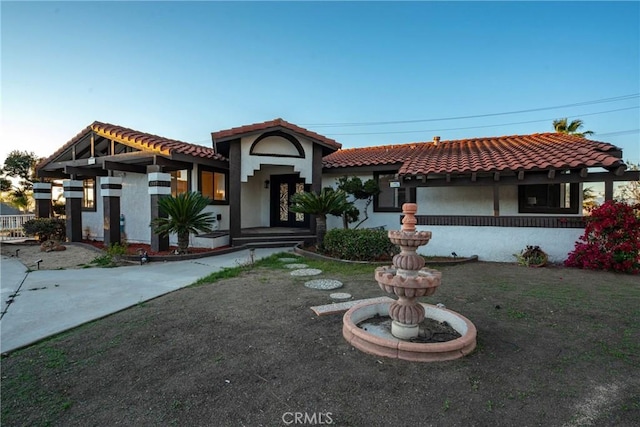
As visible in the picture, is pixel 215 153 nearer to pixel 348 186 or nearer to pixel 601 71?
pixel 348 186

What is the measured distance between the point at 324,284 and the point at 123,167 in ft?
29.2

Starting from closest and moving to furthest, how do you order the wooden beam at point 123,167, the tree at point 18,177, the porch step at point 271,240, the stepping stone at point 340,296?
the stepping stone at point 340,296 < the porch step at point 271,240 < the wooden beam at point 123,167 < the tree at point 18,177

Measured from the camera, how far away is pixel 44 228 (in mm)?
11914

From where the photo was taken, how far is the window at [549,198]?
923 centimetres

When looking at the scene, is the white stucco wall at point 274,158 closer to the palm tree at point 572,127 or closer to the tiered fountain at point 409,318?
the tiered fountain at point 409,318

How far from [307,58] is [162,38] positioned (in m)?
5.74

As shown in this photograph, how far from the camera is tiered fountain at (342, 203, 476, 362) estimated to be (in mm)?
2777

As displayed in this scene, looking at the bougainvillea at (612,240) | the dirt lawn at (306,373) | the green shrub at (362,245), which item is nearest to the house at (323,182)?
the bougainvillea at (612,240)

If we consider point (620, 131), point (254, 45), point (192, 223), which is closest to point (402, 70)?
point (254, 45)

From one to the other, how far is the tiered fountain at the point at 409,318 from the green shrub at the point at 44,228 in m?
13.9

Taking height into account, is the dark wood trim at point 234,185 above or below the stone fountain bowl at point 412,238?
above

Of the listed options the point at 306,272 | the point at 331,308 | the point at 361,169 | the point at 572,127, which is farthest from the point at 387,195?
the point at 572,127

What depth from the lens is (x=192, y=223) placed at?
8.52 m

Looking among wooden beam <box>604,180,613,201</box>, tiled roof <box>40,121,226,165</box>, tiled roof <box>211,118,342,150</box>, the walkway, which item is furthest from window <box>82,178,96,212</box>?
wooden beam <box>604,180,613,201</box>
